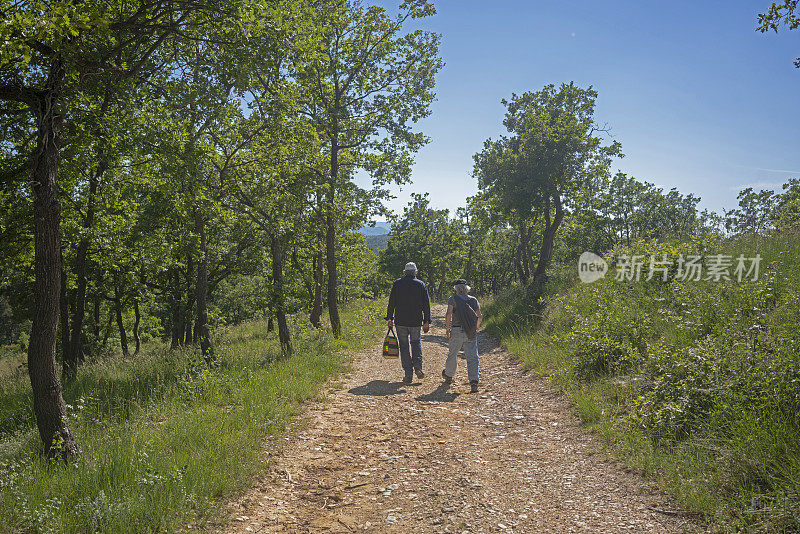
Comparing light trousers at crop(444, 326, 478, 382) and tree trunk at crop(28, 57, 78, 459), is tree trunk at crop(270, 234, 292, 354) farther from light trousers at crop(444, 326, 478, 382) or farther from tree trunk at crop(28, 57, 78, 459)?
tree trunk at crop(28, 57, 78, 459)

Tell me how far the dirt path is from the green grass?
452mm

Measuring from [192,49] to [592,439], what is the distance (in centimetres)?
927

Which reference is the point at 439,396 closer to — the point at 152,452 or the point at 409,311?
the point at 409,311

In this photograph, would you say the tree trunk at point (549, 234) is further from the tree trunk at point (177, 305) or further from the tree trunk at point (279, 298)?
the tree trunk at point (177, 305)

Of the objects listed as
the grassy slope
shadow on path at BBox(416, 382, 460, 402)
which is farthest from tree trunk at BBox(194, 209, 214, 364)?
the grassy slope

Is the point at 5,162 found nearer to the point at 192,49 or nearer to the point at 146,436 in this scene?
the point at 192,49

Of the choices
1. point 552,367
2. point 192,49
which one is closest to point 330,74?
point 192,49

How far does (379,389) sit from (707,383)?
5.96m

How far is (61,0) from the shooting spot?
4438mm

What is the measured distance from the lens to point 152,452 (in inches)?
187

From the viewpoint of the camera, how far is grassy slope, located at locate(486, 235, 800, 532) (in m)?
3.72

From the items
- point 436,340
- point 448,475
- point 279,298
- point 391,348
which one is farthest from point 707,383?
point 436,340

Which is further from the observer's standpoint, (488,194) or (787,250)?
(488,194)

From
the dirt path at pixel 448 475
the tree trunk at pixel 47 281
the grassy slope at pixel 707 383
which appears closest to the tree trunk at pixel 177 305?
the dirt path at pixel 448 475
